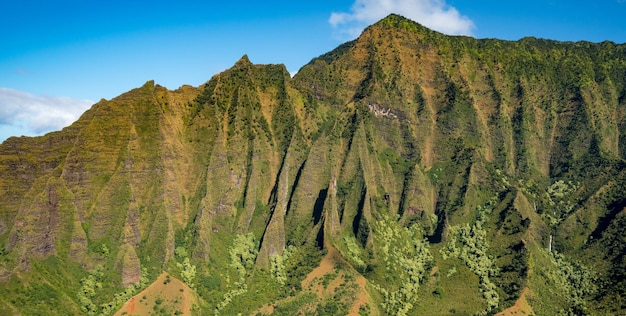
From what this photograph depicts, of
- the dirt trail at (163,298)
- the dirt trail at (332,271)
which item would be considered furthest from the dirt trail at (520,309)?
the dirt trail at (163,298)

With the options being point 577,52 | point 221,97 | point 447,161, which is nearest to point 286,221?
point 221,97

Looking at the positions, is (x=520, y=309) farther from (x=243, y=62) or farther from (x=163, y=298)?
(x=243, y=62)

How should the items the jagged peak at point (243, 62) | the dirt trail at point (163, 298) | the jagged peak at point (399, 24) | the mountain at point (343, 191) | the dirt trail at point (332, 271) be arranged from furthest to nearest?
the jagged peak at point (399, 24), the jagged peak at point (243, 62), the dirt trail at point (332, 271), the mountain at point (343, 191), the dirt trail at point (163, 298)

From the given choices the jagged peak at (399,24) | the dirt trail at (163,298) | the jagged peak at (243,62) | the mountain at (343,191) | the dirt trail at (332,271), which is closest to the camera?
the dirt trail at (163,298)

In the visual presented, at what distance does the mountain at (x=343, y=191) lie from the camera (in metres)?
96.6

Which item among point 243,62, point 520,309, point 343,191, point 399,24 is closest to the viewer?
point 520,309

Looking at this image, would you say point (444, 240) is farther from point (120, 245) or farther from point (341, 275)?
point (120, 245)

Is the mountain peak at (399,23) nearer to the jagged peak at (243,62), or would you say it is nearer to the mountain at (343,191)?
the mountain at (343,191)

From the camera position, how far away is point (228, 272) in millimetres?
104250

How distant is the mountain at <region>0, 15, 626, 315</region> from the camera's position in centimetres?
9662

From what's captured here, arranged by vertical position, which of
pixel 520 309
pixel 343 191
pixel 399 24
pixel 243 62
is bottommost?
pixel 520 309

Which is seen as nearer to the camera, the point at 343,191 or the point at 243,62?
the point at 343,191

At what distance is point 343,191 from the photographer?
390 feet

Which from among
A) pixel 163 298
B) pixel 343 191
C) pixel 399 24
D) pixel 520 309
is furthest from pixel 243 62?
pixel 520 309
